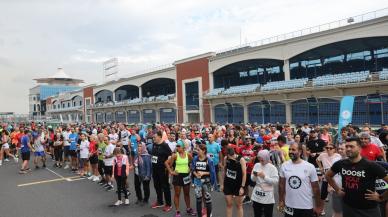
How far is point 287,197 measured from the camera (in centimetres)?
468

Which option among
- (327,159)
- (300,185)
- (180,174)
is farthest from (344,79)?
(300,185)

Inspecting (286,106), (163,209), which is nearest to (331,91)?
(286,106)

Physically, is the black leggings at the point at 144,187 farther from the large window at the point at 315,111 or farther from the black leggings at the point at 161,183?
the large window at the point at 315,111

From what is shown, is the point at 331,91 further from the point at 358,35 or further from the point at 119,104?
the point at 119,104

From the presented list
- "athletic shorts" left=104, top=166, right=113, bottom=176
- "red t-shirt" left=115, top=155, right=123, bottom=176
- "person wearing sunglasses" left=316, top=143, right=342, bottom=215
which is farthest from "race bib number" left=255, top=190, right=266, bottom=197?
"athletic shorts" left=104, top=166, right=113, bottom=176

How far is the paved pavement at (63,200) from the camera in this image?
7.49 m

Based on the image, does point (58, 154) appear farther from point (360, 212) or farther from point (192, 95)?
point (192, 95)

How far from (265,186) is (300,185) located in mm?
862

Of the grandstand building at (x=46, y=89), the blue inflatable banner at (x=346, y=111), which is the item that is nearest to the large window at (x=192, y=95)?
the blue inflatable banner at (x=346, y=111)

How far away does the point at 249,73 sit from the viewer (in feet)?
128

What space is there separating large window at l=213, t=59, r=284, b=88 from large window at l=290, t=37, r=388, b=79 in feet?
8.78

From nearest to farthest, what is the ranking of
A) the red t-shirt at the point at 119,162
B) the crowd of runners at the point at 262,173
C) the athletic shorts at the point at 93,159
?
the crowd of runners at the point at 262,173, the red t-shirt at the point at 119,162, the athletic shorts at the point at 93,159

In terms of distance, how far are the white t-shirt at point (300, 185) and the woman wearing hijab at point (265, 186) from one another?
→ 65 centimetres

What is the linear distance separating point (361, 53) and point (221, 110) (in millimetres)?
16869
